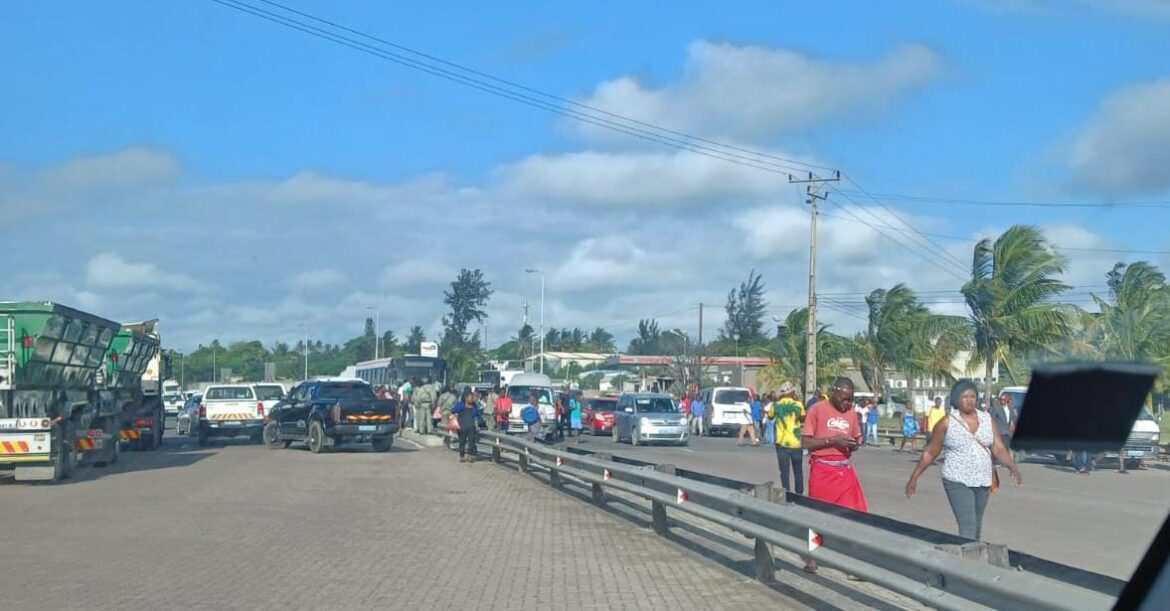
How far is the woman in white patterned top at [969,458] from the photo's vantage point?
409 inches

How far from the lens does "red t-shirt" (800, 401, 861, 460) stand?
37.7 ft

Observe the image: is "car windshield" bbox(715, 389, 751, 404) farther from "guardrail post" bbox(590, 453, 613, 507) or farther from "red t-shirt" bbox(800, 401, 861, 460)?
"red t-shirt" bbox(800, 401, 861, 460)

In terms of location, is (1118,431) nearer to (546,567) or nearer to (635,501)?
(546,567)

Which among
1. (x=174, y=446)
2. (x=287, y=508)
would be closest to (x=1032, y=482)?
(x=287, y=508)

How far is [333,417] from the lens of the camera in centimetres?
3083

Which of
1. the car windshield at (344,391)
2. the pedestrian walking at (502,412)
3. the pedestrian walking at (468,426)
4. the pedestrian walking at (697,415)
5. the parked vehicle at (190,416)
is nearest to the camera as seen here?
the pedestrian walking at (468,426)

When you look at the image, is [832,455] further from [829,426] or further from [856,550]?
[856,550]

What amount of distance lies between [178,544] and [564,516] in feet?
16.7

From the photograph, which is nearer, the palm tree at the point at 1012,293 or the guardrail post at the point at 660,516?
the palm tree at the point at 1012,293

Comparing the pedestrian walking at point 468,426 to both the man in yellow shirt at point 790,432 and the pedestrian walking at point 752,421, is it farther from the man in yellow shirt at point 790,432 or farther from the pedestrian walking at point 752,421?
the pedestrian walking at point 752,421

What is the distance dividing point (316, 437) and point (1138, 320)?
25327 mm

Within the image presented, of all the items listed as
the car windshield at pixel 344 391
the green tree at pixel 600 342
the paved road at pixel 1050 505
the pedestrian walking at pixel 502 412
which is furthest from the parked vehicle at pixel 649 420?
the green tree at pixel 600 342

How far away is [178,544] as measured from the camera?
1329 cm

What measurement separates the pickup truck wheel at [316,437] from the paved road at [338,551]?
9.17 m
